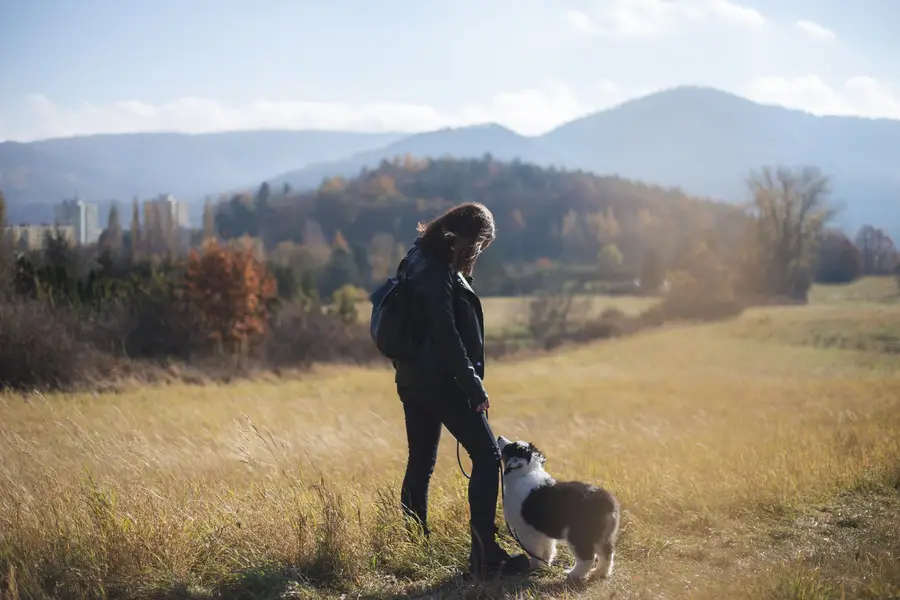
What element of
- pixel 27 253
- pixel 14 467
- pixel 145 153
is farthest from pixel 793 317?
pixel 145 153

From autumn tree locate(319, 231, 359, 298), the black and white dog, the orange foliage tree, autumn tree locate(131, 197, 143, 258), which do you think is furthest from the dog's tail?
autumn tree locate(319, 231, 359, 298)

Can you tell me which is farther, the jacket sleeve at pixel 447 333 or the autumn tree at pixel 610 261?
the autumn tree at pixel 610 261

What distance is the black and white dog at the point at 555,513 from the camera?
3934 mm

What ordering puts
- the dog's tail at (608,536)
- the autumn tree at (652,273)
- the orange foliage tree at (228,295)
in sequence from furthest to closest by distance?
the autumn tree at (652,273), the orange foliage tree at (228,295), the dog's tail at (608,536)

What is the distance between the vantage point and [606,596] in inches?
153

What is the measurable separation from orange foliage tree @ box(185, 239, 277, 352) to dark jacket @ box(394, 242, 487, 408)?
31564mm

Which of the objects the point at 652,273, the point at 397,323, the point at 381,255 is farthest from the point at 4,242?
the point at 381,255

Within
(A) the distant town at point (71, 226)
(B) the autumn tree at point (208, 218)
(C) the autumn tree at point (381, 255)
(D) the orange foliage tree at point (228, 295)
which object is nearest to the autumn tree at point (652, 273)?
(C) the autumn tree at point (381, 255)

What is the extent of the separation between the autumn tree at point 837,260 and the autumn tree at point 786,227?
546 mm

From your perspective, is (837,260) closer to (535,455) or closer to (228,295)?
(228,295)

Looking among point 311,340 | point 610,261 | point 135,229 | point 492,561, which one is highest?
point 135,229

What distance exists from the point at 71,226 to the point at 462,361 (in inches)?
1520

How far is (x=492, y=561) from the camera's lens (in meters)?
4.16

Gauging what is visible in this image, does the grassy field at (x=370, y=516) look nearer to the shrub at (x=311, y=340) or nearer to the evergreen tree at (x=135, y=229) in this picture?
the shrub at (x=311, y=340)
